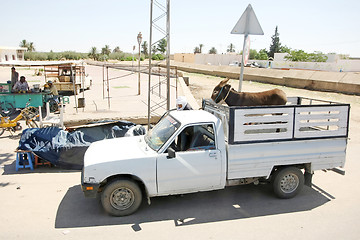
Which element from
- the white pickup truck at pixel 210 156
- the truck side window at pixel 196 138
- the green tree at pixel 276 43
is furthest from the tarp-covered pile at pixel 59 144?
the green tree at pixel 276 43

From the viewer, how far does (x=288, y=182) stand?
5.66 m

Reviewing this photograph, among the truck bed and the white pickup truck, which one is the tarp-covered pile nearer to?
the white pickup truck

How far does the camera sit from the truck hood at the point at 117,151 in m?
4.89

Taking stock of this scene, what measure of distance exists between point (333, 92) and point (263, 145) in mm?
17380

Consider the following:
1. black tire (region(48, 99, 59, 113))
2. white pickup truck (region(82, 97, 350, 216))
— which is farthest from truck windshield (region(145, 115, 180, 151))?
black tire (region(48, 99, 59, 113))

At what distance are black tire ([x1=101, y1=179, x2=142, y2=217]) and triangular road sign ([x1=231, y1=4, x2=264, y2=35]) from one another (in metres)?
4.46

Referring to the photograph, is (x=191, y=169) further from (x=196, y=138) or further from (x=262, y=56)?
(x=262, y=56)

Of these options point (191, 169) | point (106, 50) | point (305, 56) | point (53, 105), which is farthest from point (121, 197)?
point (106, 50)

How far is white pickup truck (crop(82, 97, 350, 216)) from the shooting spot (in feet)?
16.0

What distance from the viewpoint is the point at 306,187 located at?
6.33 metres

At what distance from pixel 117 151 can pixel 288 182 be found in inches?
125

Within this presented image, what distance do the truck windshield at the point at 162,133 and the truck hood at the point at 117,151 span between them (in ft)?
0.38

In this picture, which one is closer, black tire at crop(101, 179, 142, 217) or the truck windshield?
black tire at crop(101, 179, 142, 217)

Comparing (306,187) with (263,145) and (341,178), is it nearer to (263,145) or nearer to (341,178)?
(341,178)
